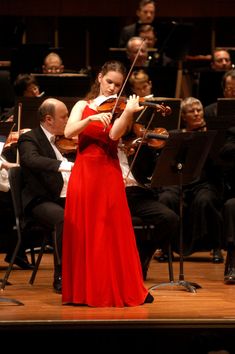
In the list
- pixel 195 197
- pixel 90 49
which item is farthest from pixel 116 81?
pixel 90 49

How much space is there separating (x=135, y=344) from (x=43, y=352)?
445mm

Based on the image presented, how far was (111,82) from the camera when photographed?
436 centimetres

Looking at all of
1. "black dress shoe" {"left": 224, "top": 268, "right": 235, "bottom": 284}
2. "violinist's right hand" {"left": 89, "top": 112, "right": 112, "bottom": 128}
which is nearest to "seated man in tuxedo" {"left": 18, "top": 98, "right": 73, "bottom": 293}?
"violinist's right hand" {"left": 89, "top": 112, "right": 112, "bottom": 128}

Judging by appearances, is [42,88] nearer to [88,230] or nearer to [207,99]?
[207,99]

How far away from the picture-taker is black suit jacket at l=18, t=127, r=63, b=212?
195 inches

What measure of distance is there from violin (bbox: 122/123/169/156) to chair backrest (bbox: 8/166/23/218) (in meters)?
0.64

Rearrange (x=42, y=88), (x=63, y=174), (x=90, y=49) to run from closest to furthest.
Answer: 1. (x=63, y=174)
2. (x=42, y=88)
3. (x=90, y=49)

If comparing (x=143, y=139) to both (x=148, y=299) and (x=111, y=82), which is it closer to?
(x=111, y=82)

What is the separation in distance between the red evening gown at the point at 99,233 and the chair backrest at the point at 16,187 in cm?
49

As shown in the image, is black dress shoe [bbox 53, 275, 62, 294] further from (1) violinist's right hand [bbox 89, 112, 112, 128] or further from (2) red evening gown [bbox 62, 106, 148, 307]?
(1) violinist's right hand [bbox 89, 112, 112, 128]

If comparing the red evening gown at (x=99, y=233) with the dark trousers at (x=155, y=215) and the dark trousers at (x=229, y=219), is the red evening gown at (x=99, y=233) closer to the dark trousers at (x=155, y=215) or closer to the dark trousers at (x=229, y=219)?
the dark trousers at (x=155, y=215)

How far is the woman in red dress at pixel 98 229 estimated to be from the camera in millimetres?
4445

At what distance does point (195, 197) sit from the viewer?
611 centimetres

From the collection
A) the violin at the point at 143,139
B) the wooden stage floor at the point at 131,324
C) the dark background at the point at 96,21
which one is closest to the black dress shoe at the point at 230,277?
the wooden stage floor at the point at 131,324
